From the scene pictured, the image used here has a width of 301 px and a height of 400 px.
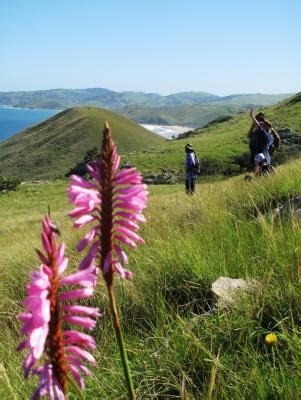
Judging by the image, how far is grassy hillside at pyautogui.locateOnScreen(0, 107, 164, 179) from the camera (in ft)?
443

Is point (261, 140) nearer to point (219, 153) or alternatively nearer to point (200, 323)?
point (200, 323)

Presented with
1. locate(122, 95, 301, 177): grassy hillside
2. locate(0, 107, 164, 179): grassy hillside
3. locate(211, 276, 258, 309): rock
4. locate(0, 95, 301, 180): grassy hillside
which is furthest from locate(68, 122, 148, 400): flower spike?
locate(0, 107, 164, 179): grassy hillside

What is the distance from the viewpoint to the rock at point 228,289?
3668 millimetres

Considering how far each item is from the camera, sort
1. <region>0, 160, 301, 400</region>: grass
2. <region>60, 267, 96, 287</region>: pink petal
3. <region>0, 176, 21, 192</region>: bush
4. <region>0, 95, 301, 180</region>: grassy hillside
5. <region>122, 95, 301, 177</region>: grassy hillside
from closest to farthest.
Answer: <region>60, 267, 96, 287</region>: pink petal < <region>0, 160, 301, 400</region>: grass < <region>0, 176, 21, 192</region>: bush < <region>122, 95, 301, 177</region>: grassy hillside < <region>0, 95, 301, 180</region>: grassy hillside

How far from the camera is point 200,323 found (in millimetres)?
3529

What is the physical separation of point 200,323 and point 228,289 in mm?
447

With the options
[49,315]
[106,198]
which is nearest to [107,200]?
[106,198]

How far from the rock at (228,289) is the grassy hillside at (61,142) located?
122415 millimetres

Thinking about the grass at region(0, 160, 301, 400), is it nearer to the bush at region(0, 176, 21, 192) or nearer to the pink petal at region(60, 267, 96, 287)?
the pink petal at region(60, 267, 96, 287)

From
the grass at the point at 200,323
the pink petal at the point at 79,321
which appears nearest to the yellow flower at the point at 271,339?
the grass at the point at 200,323

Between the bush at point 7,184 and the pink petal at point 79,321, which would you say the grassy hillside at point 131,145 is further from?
the pink petal at point 79,321

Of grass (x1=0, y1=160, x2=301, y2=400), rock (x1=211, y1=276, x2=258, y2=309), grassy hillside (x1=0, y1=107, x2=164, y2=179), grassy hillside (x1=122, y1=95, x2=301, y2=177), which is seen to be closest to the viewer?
grass (x1=0, y1=160, x2=301, y2=400)

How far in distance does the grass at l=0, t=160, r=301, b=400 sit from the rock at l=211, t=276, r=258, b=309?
0.30 ft

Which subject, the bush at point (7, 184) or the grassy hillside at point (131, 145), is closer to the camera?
the bush at point (7, 184)
